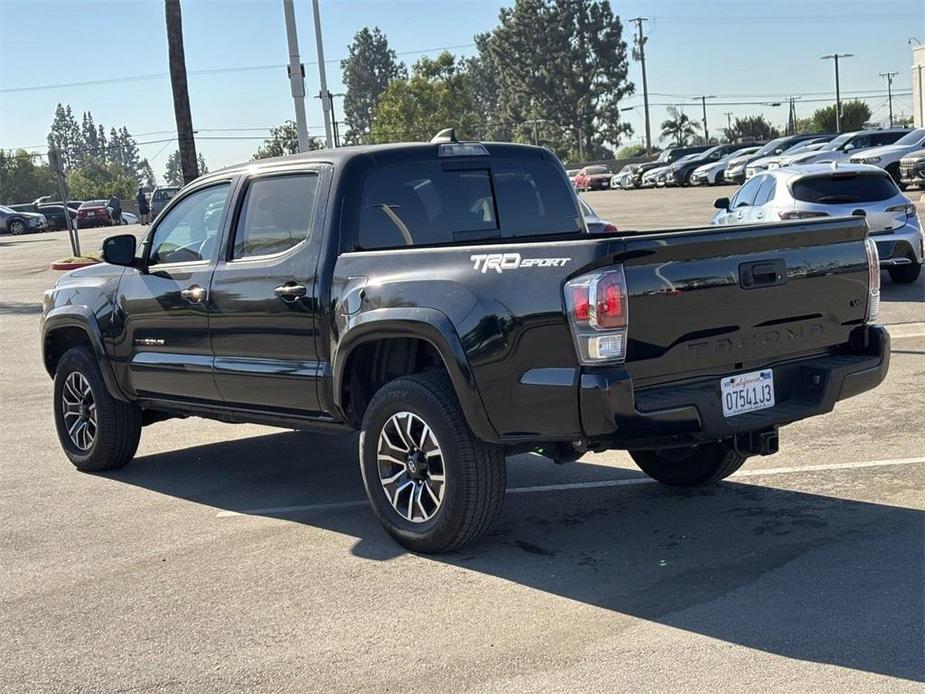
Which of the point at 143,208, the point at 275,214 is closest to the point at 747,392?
the point at 275,214

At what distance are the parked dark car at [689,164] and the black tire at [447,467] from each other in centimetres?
4778

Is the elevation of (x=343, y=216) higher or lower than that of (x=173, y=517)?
higher

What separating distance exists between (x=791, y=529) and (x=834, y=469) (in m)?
1.20

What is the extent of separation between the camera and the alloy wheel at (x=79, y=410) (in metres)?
8.11

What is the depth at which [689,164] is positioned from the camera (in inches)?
2077

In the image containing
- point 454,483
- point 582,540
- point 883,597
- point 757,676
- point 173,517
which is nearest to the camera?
point 757,676

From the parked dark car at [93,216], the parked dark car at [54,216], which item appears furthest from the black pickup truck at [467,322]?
the parked dark car at [54,216]

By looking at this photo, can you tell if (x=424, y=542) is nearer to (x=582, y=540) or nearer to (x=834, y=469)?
(x=582, y=540)

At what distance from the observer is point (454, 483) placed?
18.1 feet

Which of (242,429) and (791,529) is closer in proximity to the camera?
(791,529)

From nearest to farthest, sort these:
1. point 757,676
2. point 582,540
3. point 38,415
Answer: point 757,676
point 582,540
point 38,415

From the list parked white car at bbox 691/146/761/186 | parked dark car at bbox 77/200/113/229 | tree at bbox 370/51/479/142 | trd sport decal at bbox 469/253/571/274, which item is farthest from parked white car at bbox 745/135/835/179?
tree at bbox 370/51/479/142

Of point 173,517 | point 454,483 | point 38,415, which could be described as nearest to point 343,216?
point 454,483

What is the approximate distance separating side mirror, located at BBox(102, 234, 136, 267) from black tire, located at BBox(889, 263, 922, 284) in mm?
10381
